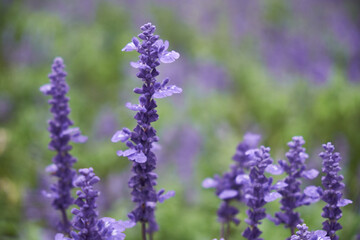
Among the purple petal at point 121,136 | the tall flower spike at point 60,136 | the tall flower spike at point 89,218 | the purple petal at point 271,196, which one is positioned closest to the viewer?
the tall flower spike at point 89,218

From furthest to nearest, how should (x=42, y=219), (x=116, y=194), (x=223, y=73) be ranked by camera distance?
(x=223, y=73) → (x=116, y=194) → (x=42, y=219)

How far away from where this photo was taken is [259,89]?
675cm

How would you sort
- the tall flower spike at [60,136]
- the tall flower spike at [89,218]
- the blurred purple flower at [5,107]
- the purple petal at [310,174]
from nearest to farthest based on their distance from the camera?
the tall flower spike at [89,218], the purple petal at [310,174], the tall flower spike at [60,136], the blurred purple flower at [5,107]

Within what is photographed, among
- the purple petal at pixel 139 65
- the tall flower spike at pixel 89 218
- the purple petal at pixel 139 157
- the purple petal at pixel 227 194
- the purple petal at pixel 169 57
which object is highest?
the purple petal at pixel 169 57

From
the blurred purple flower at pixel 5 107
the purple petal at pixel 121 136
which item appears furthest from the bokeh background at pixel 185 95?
the purple petal at pixel 121 136

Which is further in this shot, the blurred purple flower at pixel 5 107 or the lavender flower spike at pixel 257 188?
the blurred purple flower at pixel 5 107

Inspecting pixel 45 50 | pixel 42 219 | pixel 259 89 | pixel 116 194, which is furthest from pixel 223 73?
pixel 42 219

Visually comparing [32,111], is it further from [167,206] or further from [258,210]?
[258,210]

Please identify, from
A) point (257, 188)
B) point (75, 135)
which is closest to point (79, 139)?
point (75, 135)

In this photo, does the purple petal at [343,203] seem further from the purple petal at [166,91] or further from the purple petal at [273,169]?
the purple petal at [166,91]

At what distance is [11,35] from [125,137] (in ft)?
18.4

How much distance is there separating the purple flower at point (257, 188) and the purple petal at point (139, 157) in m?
0.50

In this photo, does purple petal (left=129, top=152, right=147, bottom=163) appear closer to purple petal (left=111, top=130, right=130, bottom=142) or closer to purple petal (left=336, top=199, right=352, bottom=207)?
purple petal (left=111, top=130, right=130, bottom=142)

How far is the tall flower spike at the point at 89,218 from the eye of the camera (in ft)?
5.66
